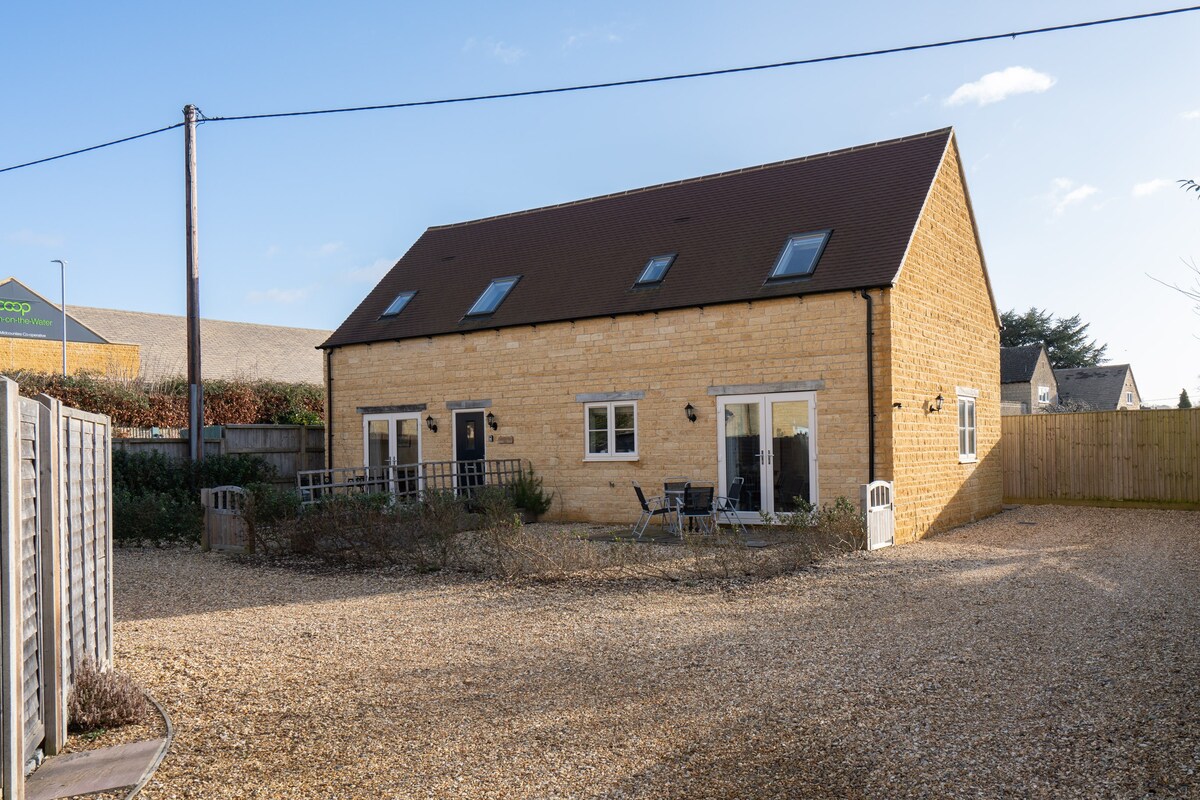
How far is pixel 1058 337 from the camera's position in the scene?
54.7 meters

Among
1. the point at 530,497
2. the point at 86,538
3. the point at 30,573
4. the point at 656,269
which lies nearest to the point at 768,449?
the point at 656,269

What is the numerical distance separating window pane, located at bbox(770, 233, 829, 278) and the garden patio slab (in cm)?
1212

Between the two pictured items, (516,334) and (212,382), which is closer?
(516,334)

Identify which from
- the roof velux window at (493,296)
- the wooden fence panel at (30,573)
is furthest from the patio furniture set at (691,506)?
the wooden fence panel at (30,573)

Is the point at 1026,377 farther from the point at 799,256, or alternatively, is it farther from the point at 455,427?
the point at 455,427

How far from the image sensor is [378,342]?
65.4 ft

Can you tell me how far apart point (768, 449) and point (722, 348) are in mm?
1802

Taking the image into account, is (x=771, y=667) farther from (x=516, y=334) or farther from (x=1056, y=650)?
(x=516, y=334)

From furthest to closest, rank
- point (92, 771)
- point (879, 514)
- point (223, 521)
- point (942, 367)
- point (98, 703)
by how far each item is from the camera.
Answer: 1. point (942, 367)
2. point (223, 521)
3. point (879, 514)
4. point (98, 703)
5. point (92, 771)

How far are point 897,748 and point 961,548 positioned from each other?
915cm

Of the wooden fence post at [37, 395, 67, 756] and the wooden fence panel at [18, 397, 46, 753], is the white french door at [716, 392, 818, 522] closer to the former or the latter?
the wooden fence post at [37, 395, 67, 756]

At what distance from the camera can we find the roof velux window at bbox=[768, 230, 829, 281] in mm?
15156

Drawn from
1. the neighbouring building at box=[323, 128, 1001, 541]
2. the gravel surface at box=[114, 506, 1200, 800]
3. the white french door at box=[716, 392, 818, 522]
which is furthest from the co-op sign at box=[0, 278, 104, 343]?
the gravel surface at box=[114, 506, 1200, 800]

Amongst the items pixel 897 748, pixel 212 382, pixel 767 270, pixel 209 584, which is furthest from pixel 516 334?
pixel 897 748
